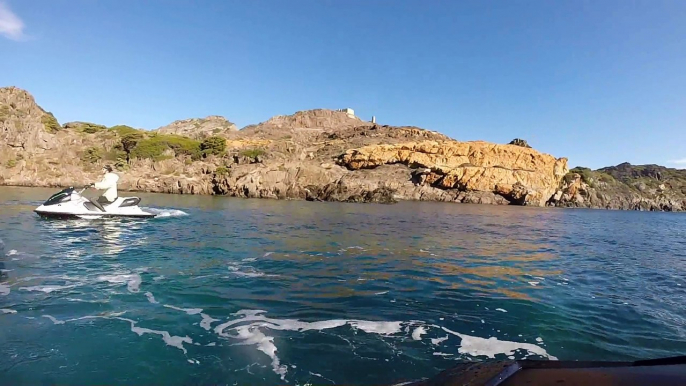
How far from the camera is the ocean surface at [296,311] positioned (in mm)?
5250

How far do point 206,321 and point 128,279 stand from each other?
12.6ft

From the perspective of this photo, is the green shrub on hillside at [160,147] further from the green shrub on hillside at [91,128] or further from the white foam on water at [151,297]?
the white foam on water at [151,297]

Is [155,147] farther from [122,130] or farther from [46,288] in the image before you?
[46,288]

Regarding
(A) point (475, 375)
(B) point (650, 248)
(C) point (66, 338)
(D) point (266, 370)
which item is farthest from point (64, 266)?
(B) point (650, 248)

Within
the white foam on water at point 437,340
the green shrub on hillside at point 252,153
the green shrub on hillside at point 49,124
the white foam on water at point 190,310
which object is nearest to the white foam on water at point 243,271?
the white foam on water at point 190,310

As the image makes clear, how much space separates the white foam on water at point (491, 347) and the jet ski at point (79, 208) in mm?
20802

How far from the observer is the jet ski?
64.7ft

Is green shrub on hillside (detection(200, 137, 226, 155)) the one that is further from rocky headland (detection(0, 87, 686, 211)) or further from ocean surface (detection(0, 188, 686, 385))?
ocean surface (detection(0, 188, 686, 385))

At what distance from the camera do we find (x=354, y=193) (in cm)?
6309

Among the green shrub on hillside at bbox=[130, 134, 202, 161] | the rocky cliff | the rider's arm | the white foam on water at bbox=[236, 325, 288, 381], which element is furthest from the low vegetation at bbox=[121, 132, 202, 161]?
the rocky cliff

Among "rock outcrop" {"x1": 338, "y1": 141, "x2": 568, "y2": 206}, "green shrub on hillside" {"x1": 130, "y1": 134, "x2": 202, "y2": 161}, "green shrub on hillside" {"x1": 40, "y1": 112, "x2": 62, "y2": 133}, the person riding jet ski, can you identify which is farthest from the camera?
"rock outcrop" {"x1": 338, "y1": 141, "x2": 568, "y2": 206}

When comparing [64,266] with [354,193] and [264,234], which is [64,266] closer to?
[264,234]

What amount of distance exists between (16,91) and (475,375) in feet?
375

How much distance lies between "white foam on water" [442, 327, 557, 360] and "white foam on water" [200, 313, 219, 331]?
4.33 m
